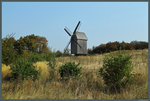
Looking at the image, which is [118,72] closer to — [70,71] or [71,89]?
[71,89]

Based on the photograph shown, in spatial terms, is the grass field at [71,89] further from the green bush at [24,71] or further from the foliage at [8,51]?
the foliage at [8,51]

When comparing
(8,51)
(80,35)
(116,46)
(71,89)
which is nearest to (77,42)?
(80,35)

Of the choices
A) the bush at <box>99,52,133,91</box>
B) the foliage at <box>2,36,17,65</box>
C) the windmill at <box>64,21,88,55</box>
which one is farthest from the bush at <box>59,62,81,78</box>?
the windmill at <box>64,21,88,55</box>

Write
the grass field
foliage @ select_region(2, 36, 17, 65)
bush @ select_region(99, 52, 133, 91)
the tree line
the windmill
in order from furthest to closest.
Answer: the tree line < the windmill < foliage @ select_region(2, 36, 17, 65) < bush @ select_region(99, 52, 133, 91) < the grass field

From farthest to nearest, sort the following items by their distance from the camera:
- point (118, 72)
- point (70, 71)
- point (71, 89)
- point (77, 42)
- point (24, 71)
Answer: point (77, 42), point (70, 71), point (24, 71), point (118, 72), point (71, 89)

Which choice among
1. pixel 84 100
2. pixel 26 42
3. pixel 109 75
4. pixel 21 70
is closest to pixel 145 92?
pixel 109 75

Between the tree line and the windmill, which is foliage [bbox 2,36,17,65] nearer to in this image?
the windmill

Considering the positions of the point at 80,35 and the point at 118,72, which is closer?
the point at 118,72

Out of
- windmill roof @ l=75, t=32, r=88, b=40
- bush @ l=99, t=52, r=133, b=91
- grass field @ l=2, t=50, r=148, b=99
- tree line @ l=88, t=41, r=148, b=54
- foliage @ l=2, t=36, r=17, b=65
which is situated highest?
windmill roof @ l=75, t=32, r=88, b=40

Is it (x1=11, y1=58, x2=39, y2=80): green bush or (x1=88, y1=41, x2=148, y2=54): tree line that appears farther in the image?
(x1=88, y1=41, x2=148, y2=54): tree line

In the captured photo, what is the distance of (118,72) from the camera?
293 inches

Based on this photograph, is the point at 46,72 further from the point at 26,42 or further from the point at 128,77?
the point at 26,42

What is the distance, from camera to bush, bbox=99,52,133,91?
7.38 m

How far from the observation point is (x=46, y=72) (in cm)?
954
